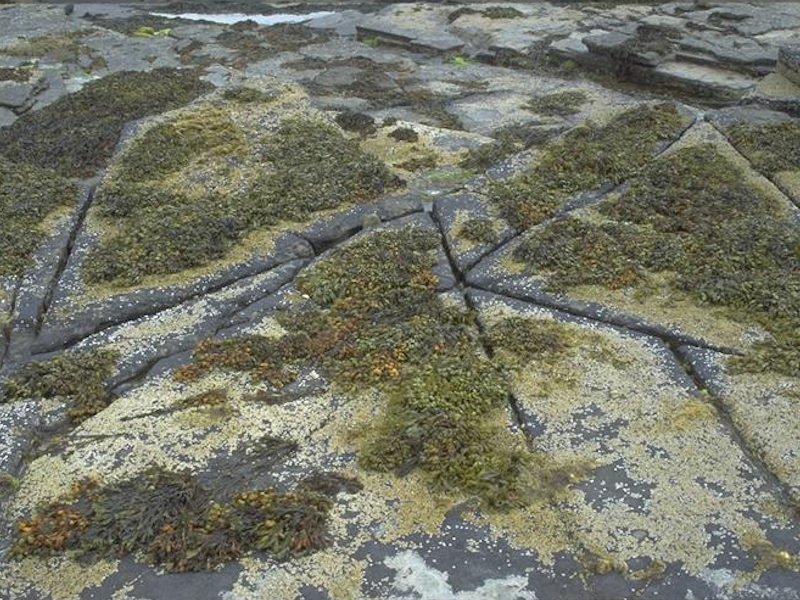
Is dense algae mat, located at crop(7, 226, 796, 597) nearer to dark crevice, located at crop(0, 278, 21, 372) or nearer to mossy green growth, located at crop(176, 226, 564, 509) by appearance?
mossy green growth, located at crop(176, 226, 564, 509)

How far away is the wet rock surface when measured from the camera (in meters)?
2.65

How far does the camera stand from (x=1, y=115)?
264 inches

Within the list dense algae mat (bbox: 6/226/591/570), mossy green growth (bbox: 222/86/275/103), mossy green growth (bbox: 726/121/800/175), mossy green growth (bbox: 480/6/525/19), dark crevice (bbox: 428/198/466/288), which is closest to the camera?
dense algae mat (bbox: 6/226/591/570)

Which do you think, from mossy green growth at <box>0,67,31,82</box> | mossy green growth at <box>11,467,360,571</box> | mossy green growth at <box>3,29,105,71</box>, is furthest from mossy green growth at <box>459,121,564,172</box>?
mossy green growth at <box>3,29,105,71</box>

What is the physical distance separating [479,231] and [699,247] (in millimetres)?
1036

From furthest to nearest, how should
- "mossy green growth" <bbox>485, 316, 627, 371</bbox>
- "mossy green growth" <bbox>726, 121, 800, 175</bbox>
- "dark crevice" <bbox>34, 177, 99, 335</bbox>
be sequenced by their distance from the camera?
"mossy green growth" <bbox>726, 121, 800, 175</bbox> → "dark crevice" <bbox>34, 177, 99, 335</bbox> → "mossy green growth" <bbox>485, 316, 627, 371</bbox>

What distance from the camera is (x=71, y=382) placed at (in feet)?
11.4

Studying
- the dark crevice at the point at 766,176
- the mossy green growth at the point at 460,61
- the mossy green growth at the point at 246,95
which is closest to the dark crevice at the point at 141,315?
the mossy green growth at the point at 246,95

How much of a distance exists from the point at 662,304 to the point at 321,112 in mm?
2863

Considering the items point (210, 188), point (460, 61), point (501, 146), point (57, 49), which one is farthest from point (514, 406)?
point (57, 49)

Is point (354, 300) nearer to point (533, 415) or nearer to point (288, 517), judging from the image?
point (533, 415)

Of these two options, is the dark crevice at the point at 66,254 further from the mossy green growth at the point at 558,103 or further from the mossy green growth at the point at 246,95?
the mossy green growth at the point at 558,103

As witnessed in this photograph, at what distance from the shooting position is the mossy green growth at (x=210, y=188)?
4.32 meters

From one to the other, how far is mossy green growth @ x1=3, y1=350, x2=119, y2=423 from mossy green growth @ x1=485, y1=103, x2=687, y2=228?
212 cm
